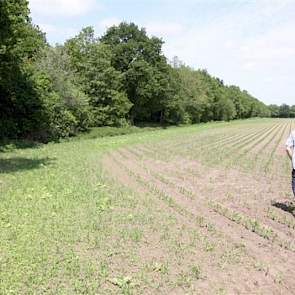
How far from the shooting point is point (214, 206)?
1160 cm

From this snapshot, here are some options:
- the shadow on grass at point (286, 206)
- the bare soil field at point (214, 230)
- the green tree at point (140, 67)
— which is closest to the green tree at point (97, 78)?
the green tree at point (140, 67)

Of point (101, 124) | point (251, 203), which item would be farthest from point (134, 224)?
point (101, 124)

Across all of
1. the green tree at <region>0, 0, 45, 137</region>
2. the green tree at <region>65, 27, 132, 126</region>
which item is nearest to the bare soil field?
the green tree at <region>0, 0, 45, 137</region>

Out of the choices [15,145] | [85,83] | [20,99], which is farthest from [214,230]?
[85,83]

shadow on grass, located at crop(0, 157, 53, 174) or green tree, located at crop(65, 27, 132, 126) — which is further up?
green tree, located at crop(65, 27, 132, 126)

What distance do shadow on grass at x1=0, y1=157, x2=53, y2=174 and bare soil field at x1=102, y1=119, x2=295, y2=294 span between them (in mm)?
3250

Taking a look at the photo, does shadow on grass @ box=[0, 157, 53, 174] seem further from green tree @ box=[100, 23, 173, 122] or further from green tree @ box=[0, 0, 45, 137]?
green tree @ box=[100, 23, 173, 122]

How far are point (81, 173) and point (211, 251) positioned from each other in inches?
391

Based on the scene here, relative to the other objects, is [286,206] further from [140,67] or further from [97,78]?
[140,67]

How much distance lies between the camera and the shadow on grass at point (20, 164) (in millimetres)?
18562

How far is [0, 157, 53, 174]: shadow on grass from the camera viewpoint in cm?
1856

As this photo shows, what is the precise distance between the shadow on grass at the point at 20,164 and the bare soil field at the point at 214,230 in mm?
3250

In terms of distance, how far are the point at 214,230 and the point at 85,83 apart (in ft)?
146

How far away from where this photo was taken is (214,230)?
30.2 ft
